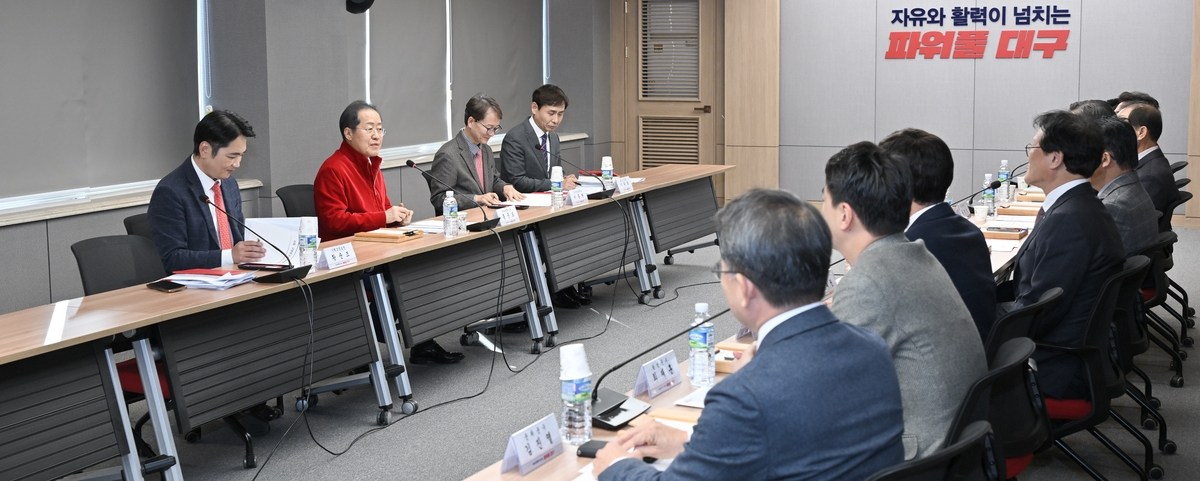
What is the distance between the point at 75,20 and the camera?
5.40 metres

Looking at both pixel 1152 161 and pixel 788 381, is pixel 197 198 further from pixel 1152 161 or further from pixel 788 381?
pixel 1152 161

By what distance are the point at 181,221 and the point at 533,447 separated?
7.54ft

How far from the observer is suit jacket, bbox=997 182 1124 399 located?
2982 mm

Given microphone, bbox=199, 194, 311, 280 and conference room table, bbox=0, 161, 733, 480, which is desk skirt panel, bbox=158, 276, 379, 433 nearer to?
conference room table, bbox=0, 161, 733, 480

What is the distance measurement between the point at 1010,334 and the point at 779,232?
124 centimetres

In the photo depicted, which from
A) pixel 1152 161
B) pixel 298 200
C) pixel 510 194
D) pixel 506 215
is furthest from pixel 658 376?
pixel 1152 161

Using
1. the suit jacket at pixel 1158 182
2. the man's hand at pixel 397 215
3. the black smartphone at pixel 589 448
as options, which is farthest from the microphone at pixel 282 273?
the suit jacket at pixel 1158 182

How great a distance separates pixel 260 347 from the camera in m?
3.57

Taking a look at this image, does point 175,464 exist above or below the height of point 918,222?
below

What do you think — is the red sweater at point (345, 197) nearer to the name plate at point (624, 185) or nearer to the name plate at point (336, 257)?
the name plate at point (336, 257)

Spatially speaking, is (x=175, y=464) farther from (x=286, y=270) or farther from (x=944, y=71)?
(x=944, y=71)

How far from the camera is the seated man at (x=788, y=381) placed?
147cm

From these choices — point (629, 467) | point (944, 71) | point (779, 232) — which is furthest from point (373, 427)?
point (944, 71)

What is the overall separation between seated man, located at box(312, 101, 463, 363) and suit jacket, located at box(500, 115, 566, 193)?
123 centimetres
